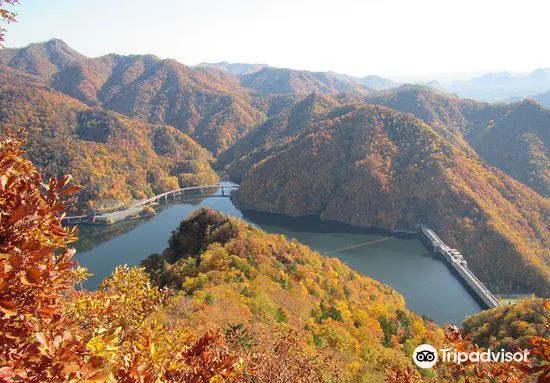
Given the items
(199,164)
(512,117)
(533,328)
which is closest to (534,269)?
(533,328)

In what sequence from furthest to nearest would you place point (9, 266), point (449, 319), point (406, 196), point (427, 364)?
point (406, 196) → point (449, 319) → point (427, 364) → point (9, 266)

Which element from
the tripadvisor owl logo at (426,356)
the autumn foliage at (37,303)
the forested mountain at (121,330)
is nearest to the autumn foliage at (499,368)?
the forested mountain at (121,330)

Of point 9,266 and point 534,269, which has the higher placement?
point 9,266

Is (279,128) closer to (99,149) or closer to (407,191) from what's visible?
(99,149)

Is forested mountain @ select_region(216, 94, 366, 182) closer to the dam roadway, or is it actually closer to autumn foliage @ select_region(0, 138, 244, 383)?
the dam roadway

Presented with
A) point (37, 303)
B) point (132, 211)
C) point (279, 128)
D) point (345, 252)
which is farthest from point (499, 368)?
point (279, 128)

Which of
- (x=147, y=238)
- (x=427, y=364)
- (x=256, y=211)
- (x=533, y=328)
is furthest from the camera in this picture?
(x=256, y=211)

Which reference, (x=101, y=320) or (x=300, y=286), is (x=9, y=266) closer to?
(x=101, y=320)

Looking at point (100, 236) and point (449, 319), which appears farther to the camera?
point (100, 236)
